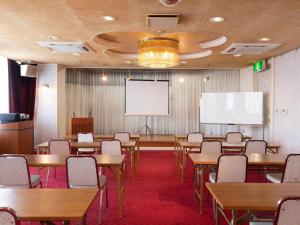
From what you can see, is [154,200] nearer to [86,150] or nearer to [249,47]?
[86,150]

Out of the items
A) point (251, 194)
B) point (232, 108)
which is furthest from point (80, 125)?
point (251, 194)

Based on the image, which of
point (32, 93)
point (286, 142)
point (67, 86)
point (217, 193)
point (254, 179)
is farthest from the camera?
point (67, 86)

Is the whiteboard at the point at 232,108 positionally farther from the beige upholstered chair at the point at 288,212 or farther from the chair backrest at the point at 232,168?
the beige upholstered chair at the point at 288,212

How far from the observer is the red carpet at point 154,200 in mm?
3688

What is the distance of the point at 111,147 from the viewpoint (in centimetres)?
511

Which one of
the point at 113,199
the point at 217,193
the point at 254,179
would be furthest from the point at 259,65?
the point at 217,193

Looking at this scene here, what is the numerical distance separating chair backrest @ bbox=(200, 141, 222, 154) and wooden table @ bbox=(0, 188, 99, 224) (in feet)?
9.94

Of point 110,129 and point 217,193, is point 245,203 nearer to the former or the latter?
point 217,193

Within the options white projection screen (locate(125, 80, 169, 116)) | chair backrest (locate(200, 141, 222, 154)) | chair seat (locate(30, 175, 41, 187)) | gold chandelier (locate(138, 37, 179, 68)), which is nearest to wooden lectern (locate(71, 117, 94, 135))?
white projection screen (locate(125, 80, 169, 116))

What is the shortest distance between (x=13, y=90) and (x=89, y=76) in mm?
3959

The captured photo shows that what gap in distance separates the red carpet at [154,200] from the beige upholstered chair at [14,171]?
1.03 m

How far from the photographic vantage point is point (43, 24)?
4.50 metres

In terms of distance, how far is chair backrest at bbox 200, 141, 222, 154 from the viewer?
5.08 metres

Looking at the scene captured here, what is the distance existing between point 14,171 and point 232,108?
24.0ft
